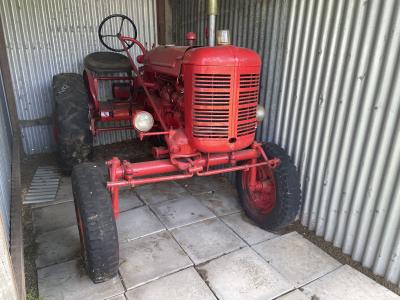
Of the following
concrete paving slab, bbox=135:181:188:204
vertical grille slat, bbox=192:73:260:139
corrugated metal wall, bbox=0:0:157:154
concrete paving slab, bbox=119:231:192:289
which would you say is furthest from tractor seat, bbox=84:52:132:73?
concrete paving slab, bbox=119:231:192:289

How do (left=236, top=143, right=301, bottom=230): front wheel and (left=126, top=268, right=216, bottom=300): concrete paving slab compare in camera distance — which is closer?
(left=126, top=268, right=216, bottom=300): concrete paving slab

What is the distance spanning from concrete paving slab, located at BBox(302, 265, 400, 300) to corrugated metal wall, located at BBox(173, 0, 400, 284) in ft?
0.41

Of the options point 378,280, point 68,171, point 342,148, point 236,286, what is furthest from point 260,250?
point 68,171

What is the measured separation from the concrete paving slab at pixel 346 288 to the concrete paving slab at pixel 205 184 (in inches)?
56.9

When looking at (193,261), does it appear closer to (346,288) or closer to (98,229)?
(98,229)

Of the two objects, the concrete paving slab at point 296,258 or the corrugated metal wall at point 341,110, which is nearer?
the corrugated metal wall at point 341,110

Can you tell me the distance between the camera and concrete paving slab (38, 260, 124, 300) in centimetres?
187

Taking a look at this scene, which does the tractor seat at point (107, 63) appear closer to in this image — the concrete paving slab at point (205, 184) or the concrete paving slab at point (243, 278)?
the concrete paving slab at point (205, 184)

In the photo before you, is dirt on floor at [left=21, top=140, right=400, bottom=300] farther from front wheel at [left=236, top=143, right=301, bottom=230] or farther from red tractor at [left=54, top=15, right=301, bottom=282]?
red tractor at [left=54, top=15, right=301, bottom=282]

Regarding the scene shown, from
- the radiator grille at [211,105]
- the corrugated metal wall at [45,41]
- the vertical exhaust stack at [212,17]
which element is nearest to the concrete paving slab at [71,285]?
the radiator grille at [211,105]

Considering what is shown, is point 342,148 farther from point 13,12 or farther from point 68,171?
point 13,12

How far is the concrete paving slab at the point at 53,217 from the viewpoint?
8.41ft

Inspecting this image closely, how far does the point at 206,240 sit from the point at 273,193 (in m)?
0.69

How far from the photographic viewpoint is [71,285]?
194cm
